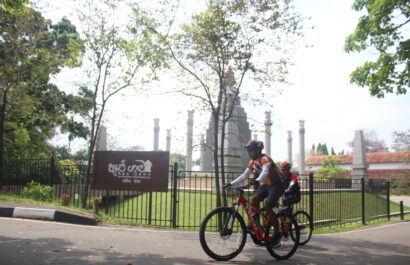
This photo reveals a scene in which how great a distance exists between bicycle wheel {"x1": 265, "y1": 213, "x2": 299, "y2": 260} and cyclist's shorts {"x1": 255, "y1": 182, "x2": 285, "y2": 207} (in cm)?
30

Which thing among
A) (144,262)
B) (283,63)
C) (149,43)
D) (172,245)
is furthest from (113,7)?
(144,262)

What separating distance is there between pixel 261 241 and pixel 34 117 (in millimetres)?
18806

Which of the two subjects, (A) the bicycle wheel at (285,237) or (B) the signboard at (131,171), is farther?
(B) the signboard at (131,171)

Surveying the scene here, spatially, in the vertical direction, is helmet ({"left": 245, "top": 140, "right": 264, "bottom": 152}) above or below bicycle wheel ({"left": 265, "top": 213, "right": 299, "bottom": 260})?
above

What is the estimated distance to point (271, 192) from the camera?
219 inches

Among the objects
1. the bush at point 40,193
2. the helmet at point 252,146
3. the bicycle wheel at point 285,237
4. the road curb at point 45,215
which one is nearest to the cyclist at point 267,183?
the helmet at point 252,146

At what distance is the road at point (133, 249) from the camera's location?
193 inches

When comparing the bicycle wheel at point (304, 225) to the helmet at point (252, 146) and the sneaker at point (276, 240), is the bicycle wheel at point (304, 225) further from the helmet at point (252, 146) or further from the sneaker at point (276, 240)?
the helmet at point (252, 146)

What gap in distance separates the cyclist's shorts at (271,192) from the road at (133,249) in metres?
0.91

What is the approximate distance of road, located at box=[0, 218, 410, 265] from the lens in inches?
193

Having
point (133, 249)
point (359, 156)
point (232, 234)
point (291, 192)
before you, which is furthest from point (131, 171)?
point (359, 156)

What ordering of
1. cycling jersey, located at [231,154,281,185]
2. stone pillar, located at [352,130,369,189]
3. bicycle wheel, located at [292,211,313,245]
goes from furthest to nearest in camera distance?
stone pillar, located at [352,130,369,189] < bicycle wheel, located at [292,211,313,245] < cycling jersey, located at [231,154,281,185]

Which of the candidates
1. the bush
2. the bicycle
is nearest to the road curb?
the bush

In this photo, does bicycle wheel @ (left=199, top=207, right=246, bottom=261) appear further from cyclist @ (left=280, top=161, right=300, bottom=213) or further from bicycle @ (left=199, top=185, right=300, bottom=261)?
cyclist @ (left=280, top=161, right=300, bottom=213)
